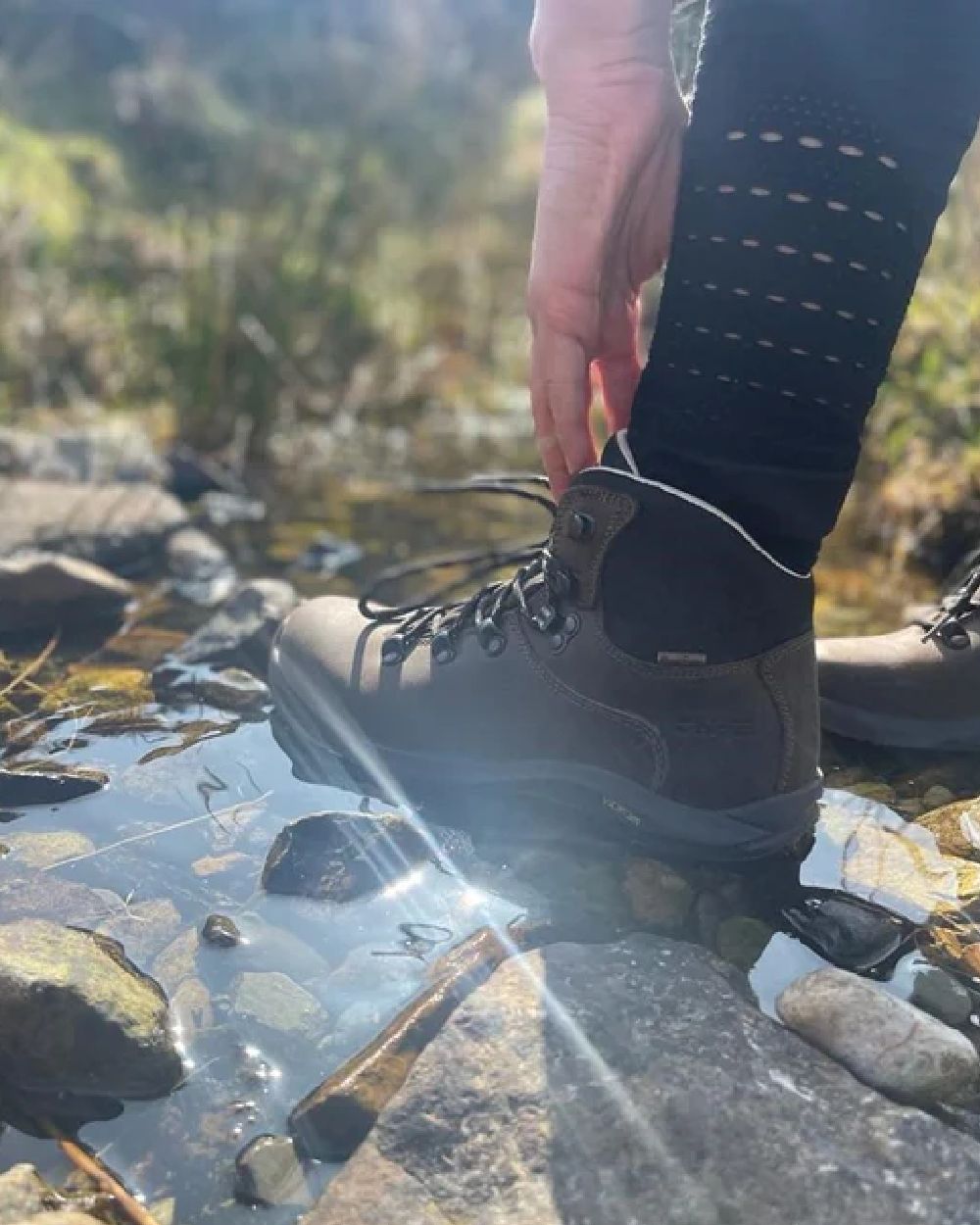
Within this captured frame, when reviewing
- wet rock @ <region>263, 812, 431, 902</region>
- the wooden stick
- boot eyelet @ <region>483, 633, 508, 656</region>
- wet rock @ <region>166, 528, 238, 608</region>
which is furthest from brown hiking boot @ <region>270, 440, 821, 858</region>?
wet rock @ <region>166, 528, 238, 608</region>

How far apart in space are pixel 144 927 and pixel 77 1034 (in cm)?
21

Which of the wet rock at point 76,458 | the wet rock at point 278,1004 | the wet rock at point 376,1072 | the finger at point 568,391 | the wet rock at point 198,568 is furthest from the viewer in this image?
the wet rock at point 76,458

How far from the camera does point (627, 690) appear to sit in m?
1.49

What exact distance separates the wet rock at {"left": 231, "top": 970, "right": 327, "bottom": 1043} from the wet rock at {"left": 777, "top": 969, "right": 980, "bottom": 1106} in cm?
51

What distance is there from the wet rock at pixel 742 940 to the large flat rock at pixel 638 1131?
4.3 inches

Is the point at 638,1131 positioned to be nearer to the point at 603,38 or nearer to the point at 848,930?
the point at 848,930

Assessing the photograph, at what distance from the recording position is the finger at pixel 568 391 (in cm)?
152

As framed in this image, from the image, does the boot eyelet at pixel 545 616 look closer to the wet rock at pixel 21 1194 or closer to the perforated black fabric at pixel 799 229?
the perforated black fabric at pixel 799 229

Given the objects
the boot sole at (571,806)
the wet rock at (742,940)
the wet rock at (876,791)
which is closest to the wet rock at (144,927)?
the boot sole at (571,806)

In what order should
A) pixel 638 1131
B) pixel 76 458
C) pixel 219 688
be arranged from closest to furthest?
pixel 638 1131, pixel 219 688, pixel 76 458

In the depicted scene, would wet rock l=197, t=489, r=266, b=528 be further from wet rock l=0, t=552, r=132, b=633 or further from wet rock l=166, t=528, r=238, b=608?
wet rock l=0, t=552, r=132, b=633

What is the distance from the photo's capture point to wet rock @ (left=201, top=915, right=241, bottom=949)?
128 centimetres

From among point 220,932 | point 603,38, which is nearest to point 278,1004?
point 220,932

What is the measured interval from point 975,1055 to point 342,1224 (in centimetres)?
64
